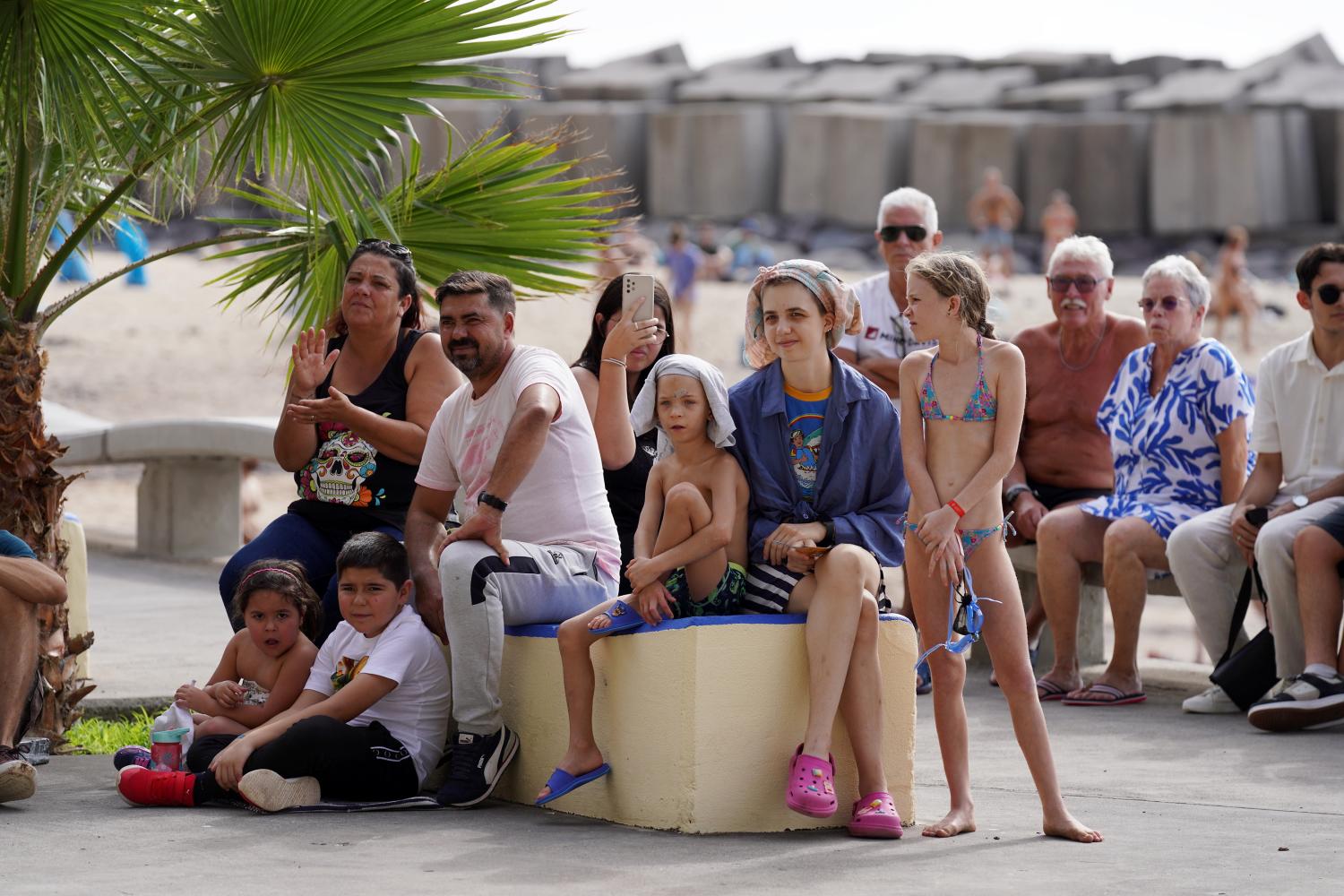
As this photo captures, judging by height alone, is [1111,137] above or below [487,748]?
above

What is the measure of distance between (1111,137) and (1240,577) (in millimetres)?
32229

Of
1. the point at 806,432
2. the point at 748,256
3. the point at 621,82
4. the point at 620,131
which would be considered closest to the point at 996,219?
the point at 748,256

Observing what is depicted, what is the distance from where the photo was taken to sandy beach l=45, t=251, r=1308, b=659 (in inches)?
852

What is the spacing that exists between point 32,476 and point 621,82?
1560 inches

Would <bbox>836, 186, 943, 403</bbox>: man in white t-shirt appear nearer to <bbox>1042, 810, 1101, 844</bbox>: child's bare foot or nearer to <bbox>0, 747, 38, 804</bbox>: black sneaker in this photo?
<bbox>1042, 810, 1101, 844</bbox>: child's bare foot

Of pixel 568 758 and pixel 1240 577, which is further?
pixel 1240 577

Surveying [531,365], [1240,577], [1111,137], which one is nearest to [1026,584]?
[1240,577]

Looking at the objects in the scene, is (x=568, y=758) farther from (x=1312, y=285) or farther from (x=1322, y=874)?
(x=1312, y=285)

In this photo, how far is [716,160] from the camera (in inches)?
1590

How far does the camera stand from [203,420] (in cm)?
1080

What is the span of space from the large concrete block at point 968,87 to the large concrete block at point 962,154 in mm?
3194

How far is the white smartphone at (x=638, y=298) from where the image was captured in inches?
217

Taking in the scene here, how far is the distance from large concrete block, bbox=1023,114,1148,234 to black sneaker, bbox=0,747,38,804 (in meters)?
34.9

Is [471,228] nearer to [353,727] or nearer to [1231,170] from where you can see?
[353,727]
